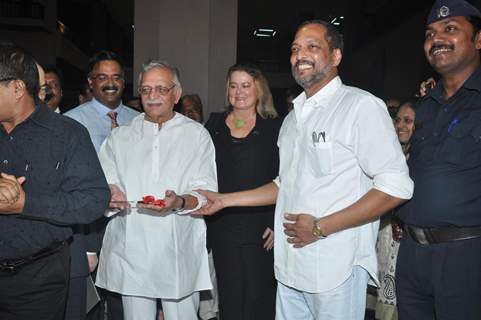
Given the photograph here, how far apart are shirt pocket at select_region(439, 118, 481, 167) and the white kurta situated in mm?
Result: 1136

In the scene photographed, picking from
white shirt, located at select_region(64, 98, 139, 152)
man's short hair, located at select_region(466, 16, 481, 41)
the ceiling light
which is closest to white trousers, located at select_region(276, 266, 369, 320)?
man's short hair, located at select_region(466, 16, 481, 41)

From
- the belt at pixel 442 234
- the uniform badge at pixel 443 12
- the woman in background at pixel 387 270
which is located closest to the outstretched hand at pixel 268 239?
the woman in background at pixel 387 270

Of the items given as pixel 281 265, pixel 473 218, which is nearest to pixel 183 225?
pixel 281 265

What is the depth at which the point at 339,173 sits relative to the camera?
74.6 inches

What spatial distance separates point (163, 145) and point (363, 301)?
122 centimetres

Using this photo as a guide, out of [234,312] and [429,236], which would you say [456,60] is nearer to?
[429,236]

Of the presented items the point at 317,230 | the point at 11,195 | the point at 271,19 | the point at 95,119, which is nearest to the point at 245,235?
A: the point at 317,230

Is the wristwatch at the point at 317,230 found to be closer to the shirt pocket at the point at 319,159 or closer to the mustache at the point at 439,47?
the shirt pocket at the point at 319,159

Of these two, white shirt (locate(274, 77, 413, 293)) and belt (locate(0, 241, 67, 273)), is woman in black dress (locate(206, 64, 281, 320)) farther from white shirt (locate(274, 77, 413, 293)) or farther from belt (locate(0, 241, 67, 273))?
belt (locate(0, 241, 67, 273))

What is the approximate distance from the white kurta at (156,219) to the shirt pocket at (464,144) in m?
1.14

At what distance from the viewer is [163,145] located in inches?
96.0

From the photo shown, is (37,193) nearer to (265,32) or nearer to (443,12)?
(443,12)

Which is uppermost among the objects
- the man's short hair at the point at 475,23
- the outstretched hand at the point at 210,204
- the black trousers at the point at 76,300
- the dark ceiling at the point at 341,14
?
the dark ceiling at the point at 341,14

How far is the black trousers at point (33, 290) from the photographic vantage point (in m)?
1.66
